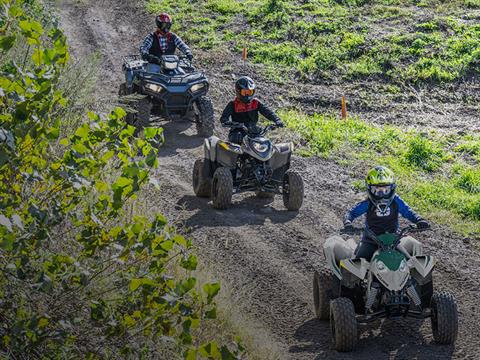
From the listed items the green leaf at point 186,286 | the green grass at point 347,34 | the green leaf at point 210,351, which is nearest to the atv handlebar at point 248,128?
the green leaf at point 186,286

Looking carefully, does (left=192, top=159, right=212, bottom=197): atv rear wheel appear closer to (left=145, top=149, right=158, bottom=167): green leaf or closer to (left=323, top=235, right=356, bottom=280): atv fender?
(left=323, top=235, right=356, bottom=280): atv fender

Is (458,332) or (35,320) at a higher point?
(35,320)

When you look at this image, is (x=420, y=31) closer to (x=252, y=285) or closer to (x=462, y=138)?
(x=462, y=138)

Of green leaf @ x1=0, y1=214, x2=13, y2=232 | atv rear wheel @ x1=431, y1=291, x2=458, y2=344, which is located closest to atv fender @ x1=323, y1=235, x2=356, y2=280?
atv rear wheel @ x1=431, y1=291, x2=458, y2=344

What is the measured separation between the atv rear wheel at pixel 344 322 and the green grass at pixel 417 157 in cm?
481

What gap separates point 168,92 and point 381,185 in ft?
28.5

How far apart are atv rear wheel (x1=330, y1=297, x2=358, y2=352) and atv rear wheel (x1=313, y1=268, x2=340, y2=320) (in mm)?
671

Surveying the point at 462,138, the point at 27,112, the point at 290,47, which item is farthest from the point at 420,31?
the point at 27,112

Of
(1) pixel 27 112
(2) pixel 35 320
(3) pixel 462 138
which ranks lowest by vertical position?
(3) pixel 462 138

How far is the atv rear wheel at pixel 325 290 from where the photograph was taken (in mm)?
9492

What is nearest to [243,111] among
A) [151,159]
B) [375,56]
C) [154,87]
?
[154,87]

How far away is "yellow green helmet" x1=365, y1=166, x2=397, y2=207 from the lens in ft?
30.8

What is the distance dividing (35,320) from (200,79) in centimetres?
1275

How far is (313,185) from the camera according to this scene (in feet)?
49.6
